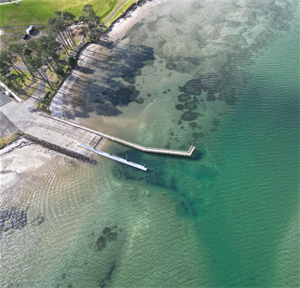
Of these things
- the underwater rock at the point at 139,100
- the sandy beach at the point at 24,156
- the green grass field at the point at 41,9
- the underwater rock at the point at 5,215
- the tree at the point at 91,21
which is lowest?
the underwater rock at the point at 5,215

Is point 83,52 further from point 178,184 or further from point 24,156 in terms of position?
point 178,184

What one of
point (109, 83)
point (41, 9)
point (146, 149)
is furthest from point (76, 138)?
point (41, 9)

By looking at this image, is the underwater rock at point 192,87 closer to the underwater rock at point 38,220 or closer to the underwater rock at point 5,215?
the underwater rock at point 38,220

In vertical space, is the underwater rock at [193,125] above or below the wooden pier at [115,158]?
below

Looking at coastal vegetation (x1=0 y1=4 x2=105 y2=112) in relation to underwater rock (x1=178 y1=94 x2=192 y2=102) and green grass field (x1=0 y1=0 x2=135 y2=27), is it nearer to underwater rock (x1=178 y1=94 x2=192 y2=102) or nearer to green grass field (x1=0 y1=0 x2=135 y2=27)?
green grass field (x1=0 y1=0 x2=135 y2=27)

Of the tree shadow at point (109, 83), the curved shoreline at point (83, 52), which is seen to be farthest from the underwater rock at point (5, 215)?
the tree shadow at point (109, 83)

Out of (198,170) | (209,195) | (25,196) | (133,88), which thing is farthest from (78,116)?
(209,195)
